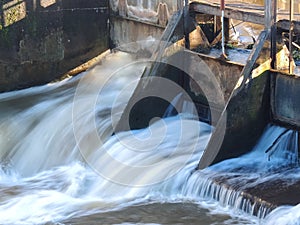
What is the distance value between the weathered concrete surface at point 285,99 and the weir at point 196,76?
1 cm

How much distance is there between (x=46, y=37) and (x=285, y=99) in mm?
5391

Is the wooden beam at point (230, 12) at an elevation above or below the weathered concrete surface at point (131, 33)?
above

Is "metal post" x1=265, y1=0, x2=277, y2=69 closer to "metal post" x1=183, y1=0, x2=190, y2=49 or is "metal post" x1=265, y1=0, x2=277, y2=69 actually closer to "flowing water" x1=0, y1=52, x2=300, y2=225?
"flowing water" x1=0, y1=52, x2=300, y2=225

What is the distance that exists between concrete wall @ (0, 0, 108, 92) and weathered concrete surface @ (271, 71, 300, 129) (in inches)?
189

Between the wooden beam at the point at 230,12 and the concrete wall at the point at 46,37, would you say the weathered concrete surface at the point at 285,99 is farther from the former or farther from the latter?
the concrete wall at the point at 46,37

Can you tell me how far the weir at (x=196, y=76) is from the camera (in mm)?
8547

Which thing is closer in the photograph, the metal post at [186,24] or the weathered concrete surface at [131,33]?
the metal post at [186,24]

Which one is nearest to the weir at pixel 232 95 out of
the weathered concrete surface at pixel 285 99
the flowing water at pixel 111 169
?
the weathered concrete surface at pixel 285 99

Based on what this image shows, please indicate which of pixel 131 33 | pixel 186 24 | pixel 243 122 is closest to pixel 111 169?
pixel 243 122

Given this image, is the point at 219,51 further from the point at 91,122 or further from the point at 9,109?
the point at 9,109

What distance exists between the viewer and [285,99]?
9.24 m

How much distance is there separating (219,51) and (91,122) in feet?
7.63

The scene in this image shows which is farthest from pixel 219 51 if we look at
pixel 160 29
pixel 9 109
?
pixel 9 109

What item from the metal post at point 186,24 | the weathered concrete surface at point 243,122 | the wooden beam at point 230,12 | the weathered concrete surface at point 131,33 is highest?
the wooden beam at point 230,12
